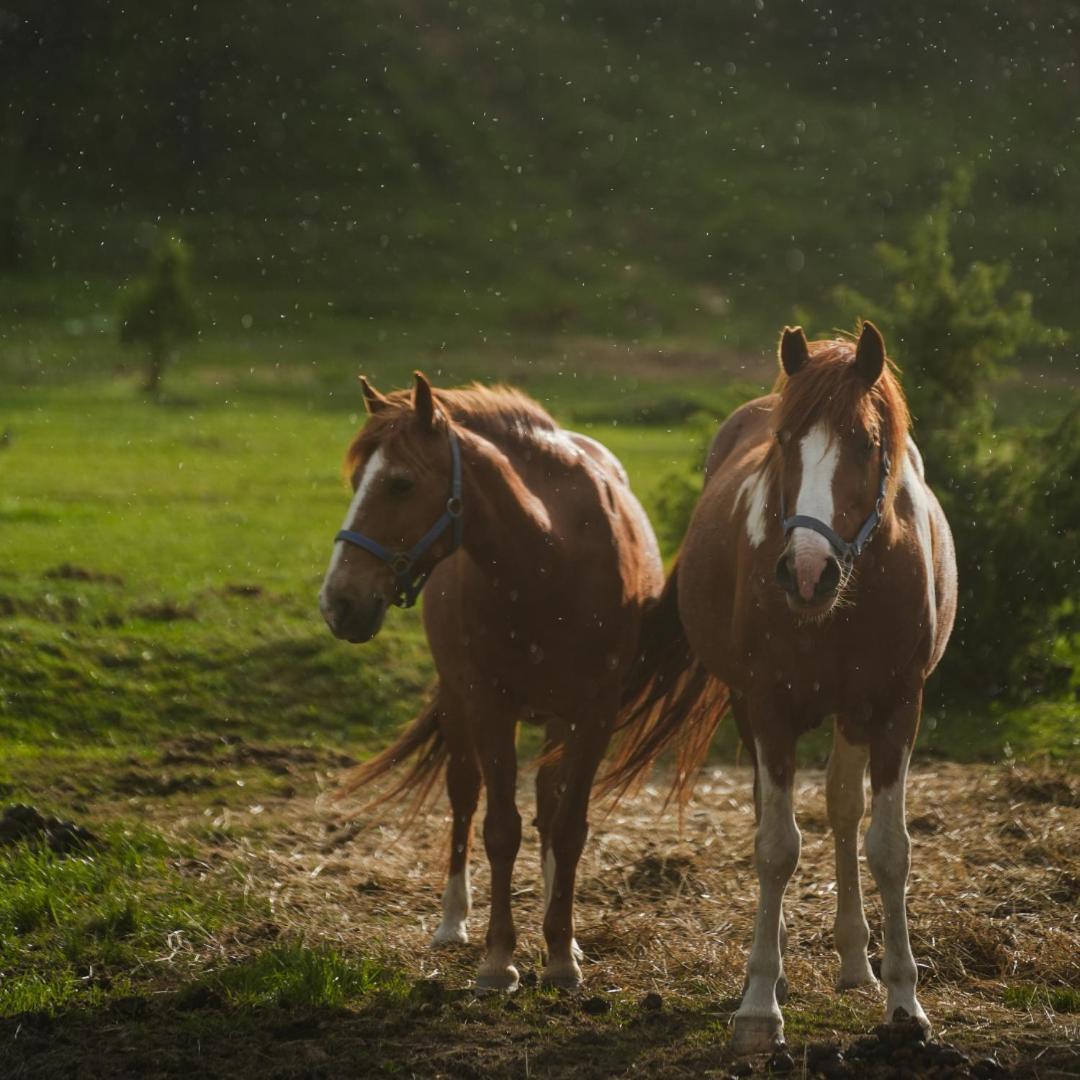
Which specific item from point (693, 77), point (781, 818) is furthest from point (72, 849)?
point (693, 77)

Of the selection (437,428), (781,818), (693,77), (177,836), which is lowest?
(177,836)

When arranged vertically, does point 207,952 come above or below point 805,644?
below

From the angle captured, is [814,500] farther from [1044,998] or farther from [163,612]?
[163,612]

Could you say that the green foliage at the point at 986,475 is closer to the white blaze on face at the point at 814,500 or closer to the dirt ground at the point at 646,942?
the dirt ground at the point at 646,942

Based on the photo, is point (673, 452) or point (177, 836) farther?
point (673, 452)

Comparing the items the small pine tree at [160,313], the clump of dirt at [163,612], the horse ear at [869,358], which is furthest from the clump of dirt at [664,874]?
the small pine tree at [160,313]

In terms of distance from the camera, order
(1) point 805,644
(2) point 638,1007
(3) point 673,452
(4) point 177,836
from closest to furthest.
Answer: (1) point 805,644, (2) point 638,1007, (4) point 177,836, (3) point 673,452

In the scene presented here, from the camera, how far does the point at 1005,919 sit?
6332 mm

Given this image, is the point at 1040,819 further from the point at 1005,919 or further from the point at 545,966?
the point at 545,966

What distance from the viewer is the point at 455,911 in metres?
6.77

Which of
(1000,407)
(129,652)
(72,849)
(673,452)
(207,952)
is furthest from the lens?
(1000,407)

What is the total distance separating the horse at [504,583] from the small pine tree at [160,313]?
25.9 meters

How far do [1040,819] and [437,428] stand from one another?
158 inches

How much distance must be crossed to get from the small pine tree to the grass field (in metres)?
15.5
